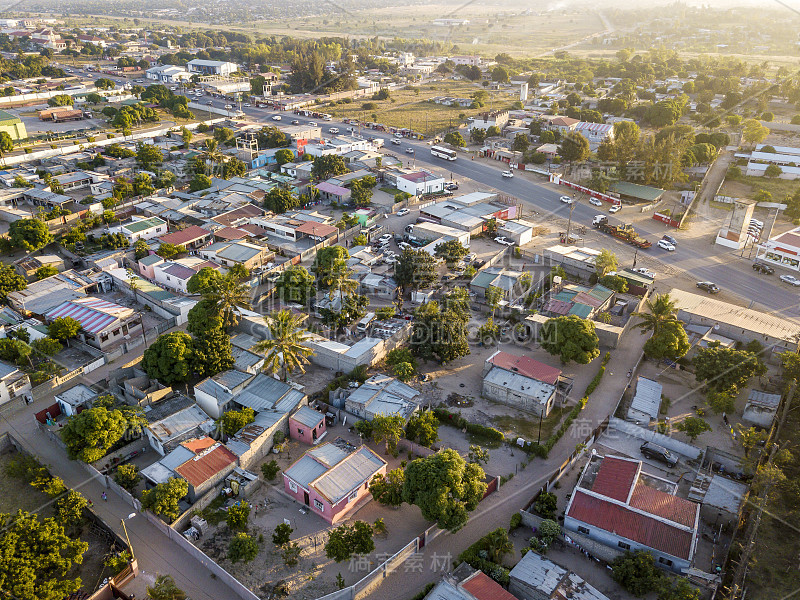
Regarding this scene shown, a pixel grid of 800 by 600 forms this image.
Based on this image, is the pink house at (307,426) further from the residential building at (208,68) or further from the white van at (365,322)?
the residential building at (208,68)

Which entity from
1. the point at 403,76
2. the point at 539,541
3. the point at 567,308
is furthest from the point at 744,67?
the point at 539,541

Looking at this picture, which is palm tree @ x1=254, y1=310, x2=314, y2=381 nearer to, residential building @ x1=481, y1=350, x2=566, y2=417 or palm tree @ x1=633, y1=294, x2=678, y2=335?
residential building @ x1=481, y1=350, x2=566, y2=417

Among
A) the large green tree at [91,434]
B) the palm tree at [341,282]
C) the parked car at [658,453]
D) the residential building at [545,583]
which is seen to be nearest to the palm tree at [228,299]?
the palm tree at [341,282]

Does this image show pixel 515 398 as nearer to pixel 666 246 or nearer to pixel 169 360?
pixel 169 360

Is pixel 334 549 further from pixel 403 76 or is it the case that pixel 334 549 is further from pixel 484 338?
pixel 403 76

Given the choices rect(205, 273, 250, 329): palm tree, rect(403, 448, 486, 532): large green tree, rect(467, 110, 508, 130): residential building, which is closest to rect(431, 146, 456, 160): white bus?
rect(467, 110, 508, 130): residential building

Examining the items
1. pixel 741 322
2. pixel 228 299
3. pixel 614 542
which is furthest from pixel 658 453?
pixel 228 299
